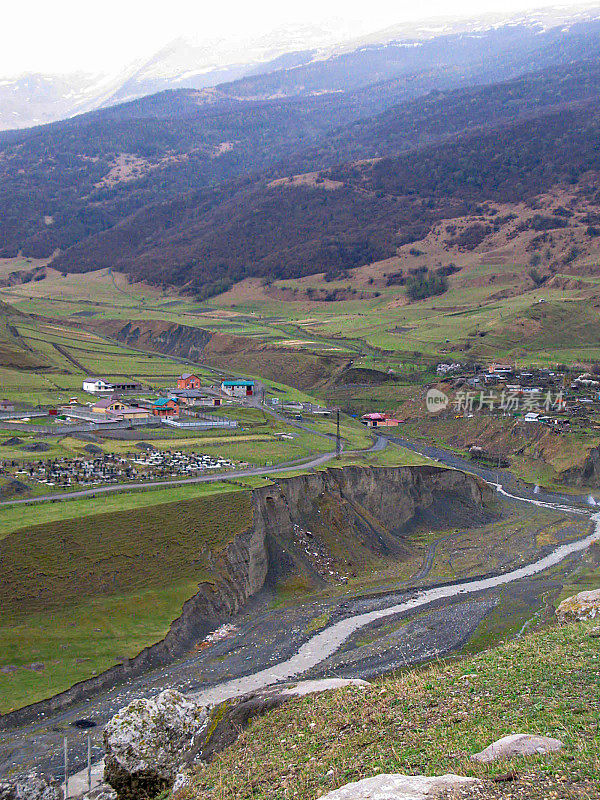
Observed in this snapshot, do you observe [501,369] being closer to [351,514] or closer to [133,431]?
[351,514]

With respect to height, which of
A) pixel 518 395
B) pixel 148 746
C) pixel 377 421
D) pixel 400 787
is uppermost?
pixel 400 787

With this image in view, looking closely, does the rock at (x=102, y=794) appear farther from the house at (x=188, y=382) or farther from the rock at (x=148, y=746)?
the house at (x=188, y=382)

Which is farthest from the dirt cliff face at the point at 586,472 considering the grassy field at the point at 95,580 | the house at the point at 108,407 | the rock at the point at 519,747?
the rock at the point at 519,747

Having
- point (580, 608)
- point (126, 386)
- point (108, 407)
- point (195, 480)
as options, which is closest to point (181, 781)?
point (580, 608)

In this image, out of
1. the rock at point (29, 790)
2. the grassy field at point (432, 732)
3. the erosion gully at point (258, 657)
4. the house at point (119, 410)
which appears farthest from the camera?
the house at point (119, 410)

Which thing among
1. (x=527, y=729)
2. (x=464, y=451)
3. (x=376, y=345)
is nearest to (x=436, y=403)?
(x=464, y=451)

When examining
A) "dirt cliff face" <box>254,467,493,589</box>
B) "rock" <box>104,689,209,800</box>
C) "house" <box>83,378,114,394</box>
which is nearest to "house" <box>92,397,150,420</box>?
"house" <box>83,378,114,394</box>

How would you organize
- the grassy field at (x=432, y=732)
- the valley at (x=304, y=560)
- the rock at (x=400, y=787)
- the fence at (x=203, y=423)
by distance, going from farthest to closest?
the fence at (x=203, y=423) → the valley at (x=304, y=560) → the grassy field at (x=432, y=732) → the rock at (x=400, y=787)
